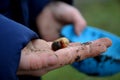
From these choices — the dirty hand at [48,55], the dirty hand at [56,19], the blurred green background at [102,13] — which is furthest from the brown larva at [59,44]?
the blurred green background at [102,13]

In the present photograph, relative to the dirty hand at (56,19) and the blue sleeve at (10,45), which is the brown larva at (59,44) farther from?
the dirty hand at (56,19)

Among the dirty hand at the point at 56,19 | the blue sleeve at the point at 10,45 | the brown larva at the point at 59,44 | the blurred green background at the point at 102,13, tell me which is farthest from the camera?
the blurred green background at the point at 102,13

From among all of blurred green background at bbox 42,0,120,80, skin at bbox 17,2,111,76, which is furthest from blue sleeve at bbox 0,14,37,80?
blurred green background at bbox 42,0,120,80

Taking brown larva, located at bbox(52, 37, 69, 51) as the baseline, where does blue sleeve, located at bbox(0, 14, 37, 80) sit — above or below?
below

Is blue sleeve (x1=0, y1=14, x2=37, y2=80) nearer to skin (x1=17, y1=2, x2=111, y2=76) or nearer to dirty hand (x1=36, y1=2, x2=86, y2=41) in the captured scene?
skin (x1=17, y1=2, x2=111, y2=76)

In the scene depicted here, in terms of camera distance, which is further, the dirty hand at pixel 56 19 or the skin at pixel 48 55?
the dirty hand at pixel 56 19
